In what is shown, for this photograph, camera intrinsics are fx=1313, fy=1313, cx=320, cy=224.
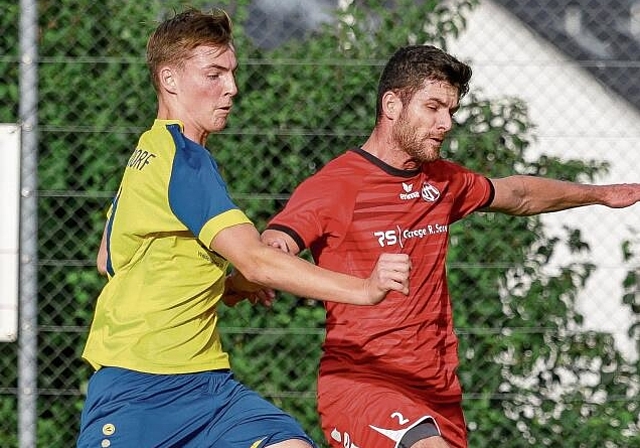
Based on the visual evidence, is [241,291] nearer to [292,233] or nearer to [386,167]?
[292,233]

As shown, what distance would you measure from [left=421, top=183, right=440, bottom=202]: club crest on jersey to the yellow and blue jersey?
93 cm

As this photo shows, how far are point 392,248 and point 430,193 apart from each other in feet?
0.96

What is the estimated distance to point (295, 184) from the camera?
6.32m

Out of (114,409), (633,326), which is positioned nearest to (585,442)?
(633,326)

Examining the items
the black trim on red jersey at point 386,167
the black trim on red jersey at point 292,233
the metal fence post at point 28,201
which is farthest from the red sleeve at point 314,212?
the metal fence post at point 28,201

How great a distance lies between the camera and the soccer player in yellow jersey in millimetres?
3809

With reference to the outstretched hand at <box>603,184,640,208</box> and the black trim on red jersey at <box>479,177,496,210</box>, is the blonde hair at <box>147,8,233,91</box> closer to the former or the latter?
the black trim on red jersey at <box>479,177,496,210</box>

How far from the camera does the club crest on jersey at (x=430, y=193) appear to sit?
15.3ft

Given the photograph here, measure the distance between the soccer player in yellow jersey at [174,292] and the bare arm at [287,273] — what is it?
0.23ft

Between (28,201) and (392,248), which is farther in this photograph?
(28,201)

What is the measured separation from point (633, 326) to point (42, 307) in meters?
2.81

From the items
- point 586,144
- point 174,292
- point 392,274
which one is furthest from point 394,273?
point 586,144

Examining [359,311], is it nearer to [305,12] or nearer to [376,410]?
[376,410]

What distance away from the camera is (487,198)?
16.3 feet
